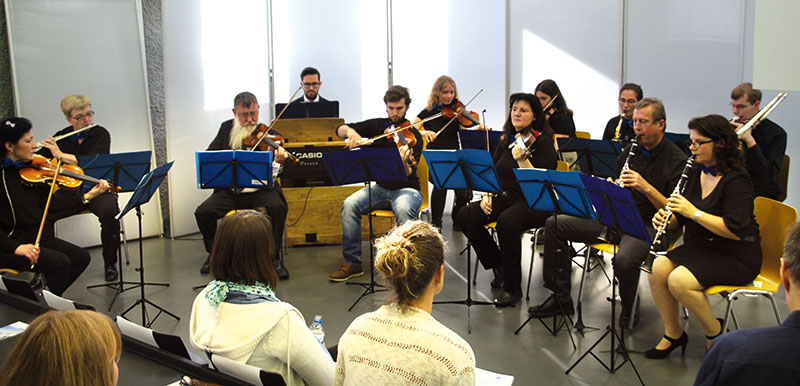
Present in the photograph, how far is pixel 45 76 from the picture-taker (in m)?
5.33

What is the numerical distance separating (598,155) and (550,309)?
119 cm

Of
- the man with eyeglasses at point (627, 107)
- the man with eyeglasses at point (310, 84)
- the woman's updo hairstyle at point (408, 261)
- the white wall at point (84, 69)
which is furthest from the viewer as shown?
the man with eyeglasses at point (310, 84)

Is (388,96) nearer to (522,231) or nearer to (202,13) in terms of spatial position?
(522,231)

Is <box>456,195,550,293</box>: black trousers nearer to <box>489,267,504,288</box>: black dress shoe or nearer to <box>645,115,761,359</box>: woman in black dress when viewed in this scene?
<box>489,267,504,288</box>: black dress shoe

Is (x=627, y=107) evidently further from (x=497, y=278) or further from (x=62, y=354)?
(x=62, y=354)

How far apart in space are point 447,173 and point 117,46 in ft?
11.8

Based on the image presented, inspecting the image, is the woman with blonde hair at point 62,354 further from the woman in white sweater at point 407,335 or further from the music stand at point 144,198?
the music stand at point 144,198

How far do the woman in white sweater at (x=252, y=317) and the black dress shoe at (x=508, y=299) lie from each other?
2.24 metres

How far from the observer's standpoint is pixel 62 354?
1.17 m

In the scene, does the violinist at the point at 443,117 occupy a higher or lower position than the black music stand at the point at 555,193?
higher

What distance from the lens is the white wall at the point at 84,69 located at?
17.2ft

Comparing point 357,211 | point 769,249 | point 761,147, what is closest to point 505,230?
point 357,211

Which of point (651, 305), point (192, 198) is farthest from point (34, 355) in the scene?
point (192, 198)

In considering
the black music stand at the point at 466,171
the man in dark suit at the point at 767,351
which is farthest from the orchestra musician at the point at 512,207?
the man in dark suit at the point at 767,351
